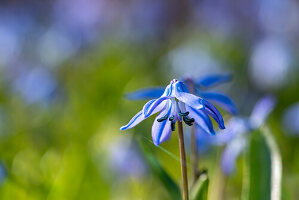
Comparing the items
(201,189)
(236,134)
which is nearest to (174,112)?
(201,189)

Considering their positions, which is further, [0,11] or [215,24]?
[0,11]

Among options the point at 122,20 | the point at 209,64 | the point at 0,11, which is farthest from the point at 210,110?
the point at 0,11

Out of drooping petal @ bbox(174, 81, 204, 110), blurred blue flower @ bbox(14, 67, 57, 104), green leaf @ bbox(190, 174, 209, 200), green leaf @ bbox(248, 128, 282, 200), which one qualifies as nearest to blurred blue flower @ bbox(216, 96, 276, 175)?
green leaf @ bbox(248, 128, 282, 200)

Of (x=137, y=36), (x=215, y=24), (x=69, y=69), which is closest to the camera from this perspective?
(x=69, y=69)

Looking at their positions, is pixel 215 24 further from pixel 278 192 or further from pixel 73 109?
pixel 278 192

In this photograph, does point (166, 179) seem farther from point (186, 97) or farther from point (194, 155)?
point (186, 97)

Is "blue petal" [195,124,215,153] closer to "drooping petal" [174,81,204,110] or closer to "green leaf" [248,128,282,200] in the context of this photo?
"green leaf" [248,128,282,200]
